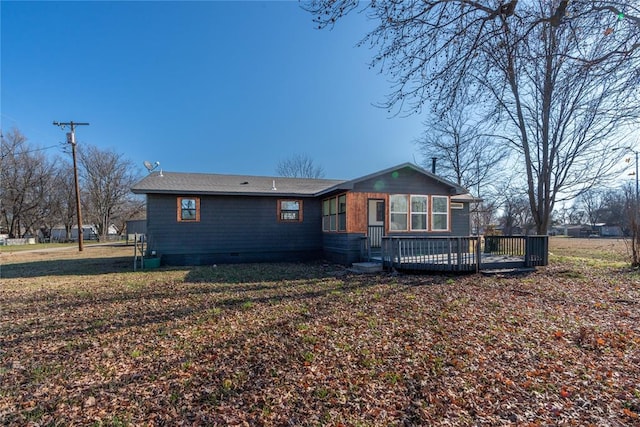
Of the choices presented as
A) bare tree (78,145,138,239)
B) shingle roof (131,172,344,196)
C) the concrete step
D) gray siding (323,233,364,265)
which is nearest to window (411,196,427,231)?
gray siding (323,233,364,265)

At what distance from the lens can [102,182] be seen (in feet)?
114

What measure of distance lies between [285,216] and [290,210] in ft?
1.17

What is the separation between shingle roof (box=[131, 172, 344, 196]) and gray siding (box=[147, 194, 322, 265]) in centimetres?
43

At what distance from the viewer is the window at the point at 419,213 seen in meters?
11.8

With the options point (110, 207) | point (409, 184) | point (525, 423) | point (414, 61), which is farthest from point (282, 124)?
point (110, 207)

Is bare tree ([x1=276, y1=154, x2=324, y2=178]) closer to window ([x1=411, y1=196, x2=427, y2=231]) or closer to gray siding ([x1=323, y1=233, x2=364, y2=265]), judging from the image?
gray siding ([x1=323, y1=233, x2=364, y2=265])

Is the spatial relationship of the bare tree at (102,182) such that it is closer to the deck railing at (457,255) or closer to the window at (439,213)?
the window at (439,213)

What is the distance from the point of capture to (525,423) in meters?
2.37

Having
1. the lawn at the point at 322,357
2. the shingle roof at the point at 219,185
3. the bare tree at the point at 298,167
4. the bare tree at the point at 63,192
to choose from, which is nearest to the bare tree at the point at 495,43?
the lawn at the point at 322,357

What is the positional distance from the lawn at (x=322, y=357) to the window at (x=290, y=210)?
6251 mm

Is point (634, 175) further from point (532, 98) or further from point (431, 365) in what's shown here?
point (431, 365)

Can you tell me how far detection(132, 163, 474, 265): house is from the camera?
1116cm

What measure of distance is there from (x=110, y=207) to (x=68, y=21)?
31577mm

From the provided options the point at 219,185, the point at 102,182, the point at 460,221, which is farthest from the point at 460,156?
the point at 102,182
